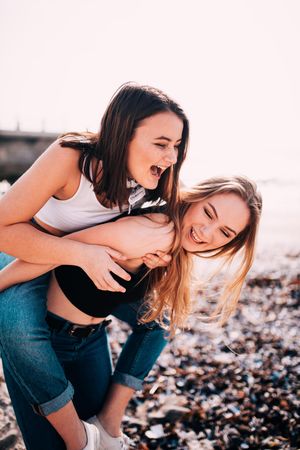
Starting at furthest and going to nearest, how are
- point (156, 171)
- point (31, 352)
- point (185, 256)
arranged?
point (185, 256) → point (156, 171) → point (31, 352)

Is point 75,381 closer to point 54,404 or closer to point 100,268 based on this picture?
point 54,404

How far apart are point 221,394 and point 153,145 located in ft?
7.31

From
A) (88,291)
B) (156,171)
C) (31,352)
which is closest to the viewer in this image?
(31,352)

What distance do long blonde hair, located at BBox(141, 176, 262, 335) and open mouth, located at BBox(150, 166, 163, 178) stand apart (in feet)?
0.88

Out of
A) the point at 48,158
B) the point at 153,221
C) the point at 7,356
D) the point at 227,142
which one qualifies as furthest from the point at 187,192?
the point at 227,142

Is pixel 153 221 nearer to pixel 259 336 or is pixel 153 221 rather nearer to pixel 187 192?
pixel 187 192

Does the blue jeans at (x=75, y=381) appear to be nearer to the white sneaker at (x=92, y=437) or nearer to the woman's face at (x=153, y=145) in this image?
the white sneaker at (x=92, y=437)

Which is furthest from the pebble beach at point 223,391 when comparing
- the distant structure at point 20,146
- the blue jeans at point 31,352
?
the distant structure at point 20,146

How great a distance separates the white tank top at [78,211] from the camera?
6.51ft

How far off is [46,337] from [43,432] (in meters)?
0.59

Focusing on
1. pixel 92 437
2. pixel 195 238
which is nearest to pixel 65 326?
pixel 92 437

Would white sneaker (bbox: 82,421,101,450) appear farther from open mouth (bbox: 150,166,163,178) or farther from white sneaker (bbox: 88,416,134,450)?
open mouth (bbox: 150,166,163,178)

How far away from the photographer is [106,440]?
207 cm

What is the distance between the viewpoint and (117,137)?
1946 mm
